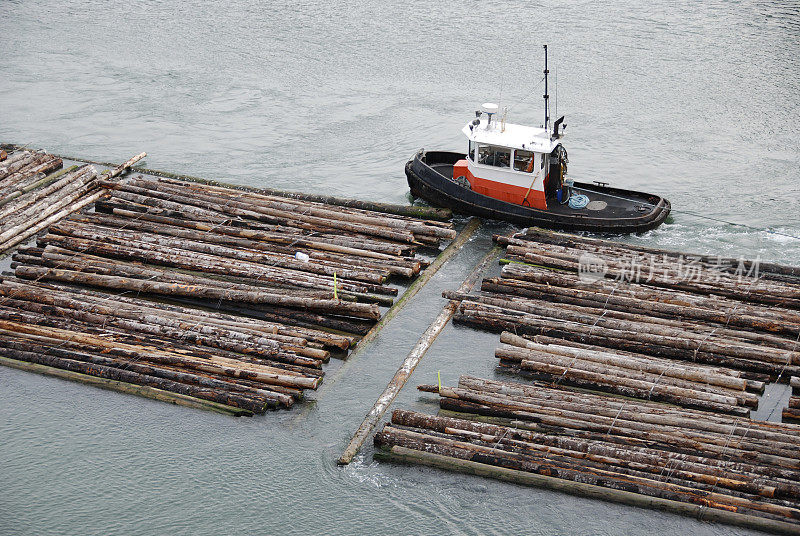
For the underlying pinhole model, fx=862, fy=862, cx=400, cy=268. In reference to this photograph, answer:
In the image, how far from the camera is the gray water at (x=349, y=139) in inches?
666

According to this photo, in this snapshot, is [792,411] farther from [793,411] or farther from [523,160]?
[523,160]

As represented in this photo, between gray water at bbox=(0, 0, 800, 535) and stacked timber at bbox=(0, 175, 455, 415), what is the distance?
2.34 ft

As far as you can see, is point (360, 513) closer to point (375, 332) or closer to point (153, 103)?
point (375, 332)

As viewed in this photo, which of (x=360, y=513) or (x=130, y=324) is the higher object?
(x=130, y=324)

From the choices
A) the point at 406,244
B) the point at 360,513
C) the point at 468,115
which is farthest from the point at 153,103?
the point at 360,513

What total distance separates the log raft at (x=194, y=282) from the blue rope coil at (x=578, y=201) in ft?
14.1

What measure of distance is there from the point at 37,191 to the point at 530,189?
16.6 m

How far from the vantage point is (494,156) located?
89.5 feet

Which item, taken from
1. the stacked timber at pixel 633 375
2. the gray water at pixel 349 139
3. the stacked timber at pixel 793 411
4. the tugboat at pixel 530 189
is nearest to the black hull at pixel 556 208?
the tugboat at pixel 530 189

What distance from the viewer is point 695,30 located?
163ft

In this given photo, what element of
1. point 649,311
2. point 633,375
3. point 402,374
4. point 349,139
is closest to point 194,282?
point 402,374

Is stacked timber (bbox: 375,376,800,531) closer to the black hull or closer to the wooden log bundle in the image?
the wooden log bundle

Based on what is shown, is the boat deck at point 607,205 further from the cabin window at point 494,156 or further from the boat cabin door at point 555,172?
the cabin window at point 494,156

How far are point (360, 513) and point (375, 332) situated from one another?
5.98 meters
